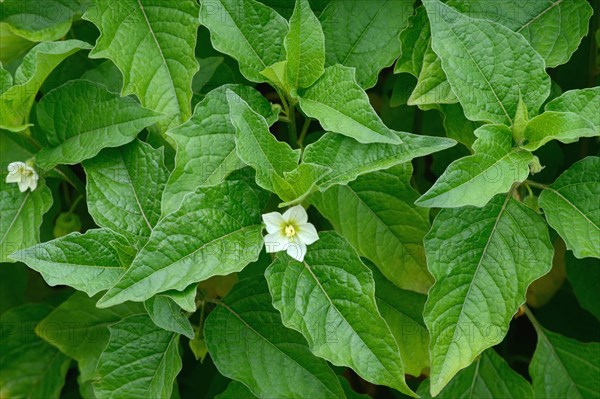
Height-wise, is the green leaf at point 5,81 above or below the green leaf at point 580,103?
below

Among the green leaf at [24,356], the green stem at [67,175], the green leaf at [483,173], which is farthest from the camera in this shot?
the green leaf at [24,356]

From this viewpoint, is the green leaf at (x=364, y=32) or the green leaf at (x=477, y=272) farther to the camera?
the green leaf at (x=364, y=32)

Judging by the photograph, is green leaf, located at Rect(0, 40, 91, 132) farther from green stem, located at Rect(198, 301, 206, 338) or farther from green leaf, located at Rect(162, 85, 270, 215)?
green stem, located at Rect(198, 301, 206, 338)

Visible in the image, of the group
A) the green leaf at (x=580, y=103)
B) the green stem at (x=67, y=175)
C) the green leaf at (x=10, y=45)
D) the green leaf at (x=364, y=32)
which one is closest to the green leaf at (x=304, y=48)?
the green leaf at (x=364, y=32)

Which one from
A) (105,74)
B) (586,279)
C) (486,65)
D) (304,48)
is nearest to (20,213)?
(105,74)

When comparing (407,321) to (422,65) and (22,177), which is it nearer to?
(422,65)

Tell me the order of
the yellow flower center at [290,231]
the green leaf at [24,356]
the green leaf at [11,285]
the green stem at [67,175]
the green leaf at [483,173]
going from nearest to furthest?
the green leaf at [483,173] < the yellow flower center at [290,231] < the green stem at [67,175] < the green leaf at [24,356] < the green leaf at [11,285]

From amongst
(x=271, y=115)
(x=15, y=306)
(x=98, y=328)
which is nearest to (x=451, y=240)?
(x=271, y=115)

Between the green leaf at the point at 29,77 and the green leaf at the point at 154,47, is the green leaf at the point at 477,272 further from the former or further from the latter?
the green leaf at the point at 29,77
